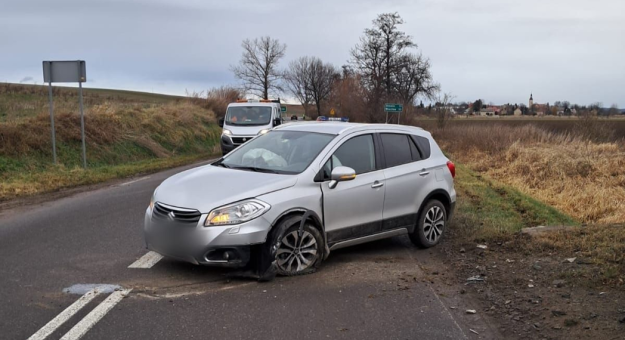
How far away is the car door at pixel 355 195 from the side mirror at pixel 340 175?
74 mm

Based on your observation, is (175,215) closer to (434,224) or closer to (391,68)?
(434,224)

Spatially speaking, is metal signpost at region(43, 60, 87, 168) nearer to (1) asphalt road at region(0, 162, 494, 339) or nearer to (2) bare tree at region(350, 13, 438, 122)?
(1) asphalt road at region(0, 162, 494, 339)

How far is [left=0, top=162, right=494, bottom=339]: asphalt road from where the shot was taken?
4.57m

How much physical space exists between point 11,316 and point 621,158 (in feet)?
74.8

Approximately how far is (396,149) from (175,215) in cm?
310

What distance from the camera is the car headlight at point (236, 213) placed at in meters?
→ 5.56

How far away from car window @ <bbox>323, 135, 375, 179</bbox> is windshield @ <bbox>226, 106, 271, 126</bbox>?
46.6 ft

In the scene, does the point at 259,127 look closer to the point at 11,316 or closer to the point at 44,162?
the point at 44,162

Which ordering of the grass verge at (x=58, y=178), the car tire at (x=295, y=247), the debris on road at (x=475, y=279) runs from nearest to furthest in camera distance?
1. the car tire at (x=295, y=247)
2. the debris on road at (x=475, y=279)
3. the grass verge at (x=58, y=178)

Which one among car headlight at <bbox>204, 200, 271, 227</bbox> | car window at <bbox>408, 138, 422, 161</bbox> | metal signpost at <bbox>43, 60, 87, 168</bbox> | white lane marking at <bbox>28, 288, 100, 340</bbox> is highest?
metal signpost at <bbox>43, 60, 87, 168</bbox>

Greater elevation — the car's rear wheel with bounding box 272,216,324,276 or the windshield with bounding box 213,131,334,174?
the windshield with bounding box 213,131,334,174

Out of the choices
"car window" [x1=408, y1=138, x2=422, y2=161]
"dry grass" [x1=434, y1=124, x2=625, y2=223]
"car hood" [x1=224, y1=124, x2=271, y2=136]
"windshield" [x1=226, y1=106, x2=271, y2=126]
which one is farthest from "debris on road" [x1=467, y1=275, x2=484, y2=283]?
"windshield" [x1=226, y1=106, x2=271, y2=126]

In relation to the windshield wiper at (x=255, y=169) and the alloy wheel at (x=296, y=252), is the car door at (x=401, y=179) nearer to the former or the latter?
the alloy wheel at (x=296, y=252)

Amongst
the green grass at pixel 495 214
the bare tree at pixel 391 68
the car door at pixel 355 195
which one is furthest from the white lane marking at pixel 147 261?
the bare tree at pixel 391 68
